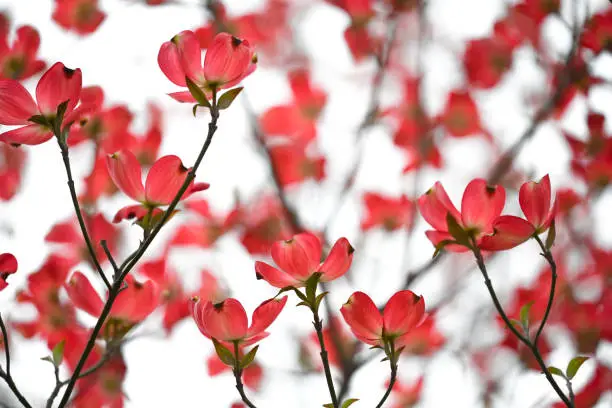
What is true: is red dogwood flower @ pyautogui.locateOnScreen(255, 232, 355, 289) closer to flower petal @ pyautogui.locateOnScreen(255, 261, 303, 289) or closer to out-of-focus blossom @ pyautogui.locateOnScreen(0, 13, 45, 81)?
flower petal @ pyautogui.locateOnScreen(255, 261, 303, 289)

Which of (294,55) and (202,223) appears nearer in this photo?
(202,223)

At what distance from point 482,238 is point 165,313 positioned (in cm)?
64

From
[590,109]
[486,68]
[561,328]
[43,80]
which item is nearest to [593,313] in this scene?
[561,328]

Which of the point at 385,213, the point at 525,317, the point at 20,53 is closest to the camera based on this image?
the point at 525,317

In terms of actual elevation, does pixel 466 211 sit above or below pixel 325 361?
above

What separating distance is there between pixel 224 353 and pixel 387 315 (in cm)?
12

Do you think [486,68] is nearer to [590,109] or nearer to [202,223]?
[590,109]

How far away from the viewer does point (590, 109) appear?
119 centimetres

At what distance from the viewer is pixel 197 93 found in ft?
1.60

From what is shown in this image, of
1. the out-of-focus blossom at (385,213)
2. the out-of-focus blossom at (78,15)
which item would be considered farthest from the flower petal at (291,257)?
the out-of-focus blossom at (385,213)

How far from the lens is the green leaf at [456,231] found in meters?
0.50

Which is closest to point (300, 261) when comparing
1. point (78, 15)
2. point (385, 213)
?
point (78, 15)

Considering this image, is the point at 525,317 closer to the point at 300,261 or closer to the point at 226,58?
the point at 300,261

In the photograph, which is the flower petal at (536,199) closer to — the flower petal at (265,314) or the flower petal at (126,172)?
the flower petal at (265,314)
